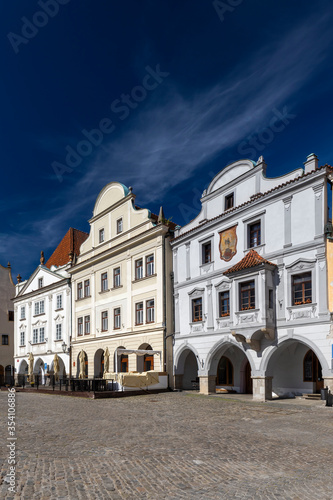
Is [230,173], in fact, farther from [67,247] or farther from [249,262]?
[67,247]

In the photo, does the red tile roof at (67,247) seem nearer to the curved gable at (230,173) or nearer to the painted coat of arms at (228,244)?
the curved gable at (230,173)

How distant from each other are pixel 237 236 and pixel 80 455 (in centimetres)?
1711

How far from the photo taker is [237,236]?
24.9m

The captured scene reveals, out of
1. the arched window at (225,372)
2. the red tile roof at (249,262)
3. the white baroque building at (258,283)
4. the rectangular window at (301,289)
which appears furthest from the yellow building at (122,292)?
the rectangular window at (301,289)

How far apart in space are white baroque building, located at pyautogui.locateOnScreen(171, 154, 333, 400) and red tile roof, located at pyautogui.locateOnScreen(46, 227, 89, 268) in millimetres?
19869

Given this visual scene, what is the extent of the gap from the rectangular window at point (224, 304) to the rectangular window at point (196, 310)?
2.03 metres

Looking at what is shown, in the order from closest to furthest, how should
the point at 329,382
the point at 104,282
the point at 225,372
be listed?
the point at 329,382, the point at 225,372, the point at 104,282

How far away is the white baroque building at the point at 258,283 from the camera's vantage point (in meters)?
20.4

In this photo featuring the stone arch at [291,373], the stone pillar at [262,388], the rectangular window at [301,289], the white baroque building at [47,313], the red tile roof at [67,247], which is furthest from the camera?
the red tile roof at [67,247]

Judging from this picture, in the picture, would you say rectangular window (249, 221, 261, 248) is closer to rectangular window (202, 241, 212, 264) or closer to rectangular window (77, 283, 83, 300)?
rectangular window (202, 241, 212, 264)

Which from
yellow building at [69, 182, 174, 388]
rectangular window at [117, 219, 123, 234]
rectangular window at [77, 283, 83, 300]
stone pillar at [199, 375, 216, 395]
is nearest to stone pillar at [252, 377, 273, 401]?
stone pillar at [199, 375, 216, 395]

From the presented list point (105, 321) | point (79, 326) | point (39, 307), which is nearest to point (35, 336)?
point (39, 307)

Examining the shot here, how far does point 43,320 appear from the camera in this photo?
145 feet

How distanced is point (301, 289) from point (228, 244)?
18.3 ft
